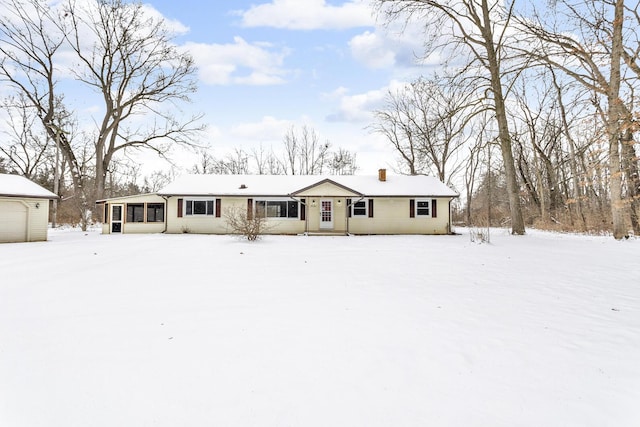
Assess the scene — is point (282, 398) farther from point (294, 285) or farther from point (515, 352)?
point (294, 285)

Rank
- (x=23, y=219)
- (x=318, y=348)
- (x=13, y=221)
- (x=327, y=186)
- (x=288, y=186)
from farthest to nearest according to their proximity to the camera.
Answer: (x=288, y=186) < (x=327, y=186) < (x=23, y=219) < (x=13, y=221) < (x=318, y=348)

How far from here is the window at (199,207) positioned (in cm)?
1855

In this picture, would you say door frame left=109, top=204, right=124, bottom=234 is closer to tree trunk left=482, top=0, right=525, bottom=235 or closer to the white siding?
the white siding

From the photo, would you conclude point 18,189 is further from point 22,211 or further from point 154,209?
point 154,209

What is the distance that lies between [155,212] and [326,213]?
32.5 feet

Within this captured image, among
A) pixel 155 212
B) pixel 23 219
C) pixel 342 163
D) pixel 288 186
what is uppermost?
pixel 342 163

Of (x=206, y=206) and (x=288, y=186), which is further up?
(x=288, y=186)

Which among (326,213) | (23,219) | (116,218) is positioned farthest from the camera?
(116,218)

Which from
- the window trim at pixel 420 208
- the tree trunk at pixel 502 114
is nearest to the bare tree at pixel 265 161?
the window trim at pixel 420 208

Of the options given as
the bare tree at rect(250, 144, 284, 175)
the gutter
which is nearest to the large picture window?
the gutter

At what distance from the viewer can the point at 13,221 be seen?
14.3 meters

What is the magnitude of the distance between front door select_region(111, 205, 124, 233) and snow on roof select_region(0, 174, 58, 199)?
12.5ft

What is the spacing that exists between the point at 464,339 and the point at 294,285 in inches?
131

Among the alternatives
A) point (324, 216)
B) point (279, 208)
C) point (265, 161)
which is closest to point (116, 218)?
point (279, 208)
